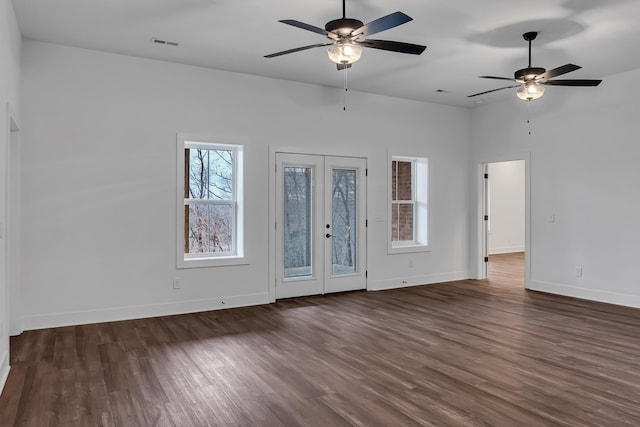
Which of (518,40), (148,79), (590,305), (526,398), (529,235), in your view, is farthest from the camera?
(529,235)

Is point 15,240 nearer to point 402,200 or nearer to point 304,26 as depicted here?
point 304,26

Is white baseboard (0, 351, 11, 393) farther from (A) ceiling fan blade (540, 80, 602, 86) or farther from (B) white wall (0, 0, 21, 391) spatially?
(A) ceiling fan blade (540, 80, 602, 86)

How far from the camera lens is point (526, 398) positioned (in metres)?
2.94

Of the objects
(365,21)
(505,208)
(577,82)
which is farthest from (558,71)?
(505,208)

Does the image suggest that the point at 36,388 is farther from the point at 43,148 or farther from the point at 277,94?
the point at 277,94

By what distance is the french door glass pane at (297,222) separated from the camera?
20.2ft

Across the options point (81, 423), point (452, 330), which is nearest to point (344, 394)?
point (81, 423)

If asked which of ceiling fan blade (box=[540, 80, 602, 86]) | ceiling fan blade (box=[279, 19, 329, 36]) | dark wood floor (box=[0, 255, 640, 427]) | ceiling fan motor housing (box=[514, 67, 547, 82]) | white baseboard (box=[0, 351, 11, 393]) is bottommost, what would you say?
dark wood floor (box=[0, 255, 640, 427])

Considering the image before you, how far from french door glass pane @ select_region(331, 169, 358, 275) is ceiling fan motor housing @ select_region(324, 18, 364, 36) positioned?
11.0 ft

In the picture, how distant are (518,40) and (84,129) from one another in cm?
483

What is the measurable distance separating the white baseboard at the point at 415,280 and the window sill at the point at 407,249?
436 millimetres

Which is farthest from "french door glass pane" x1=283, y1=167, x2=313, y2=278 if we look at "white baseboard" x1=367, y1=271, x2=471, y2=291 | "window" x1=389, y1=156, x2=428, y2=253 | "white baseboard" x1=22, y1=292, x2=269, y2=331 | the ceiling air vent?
the ceiling air vent

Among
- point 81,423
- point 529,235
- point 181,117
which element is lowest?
point 81,423

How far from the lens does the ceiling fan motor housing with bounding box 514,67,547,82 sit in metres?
4.42
